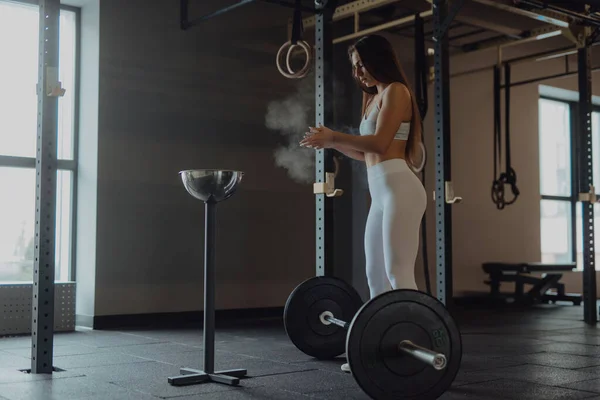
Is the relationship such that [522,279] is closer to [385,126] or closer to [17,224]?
[17,224]

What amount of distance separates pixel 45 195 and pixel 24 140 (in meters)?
2.19

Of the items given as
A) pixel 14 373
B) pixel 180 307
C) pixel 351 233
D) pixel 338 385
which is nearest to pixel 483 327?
pixel 351 233

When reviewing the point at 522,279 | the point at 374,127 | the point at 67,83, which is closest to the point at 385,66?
the point at 374,127

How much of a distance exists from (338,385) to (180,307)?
2888 millimetres

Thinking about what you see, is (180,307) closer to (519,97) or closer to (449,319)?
(449,319)

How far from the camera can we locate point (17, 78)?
17.8 feet

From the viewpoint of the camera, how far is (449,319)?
104 inches

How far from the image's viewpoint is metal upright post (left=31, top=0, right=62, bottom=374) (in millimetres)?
3318

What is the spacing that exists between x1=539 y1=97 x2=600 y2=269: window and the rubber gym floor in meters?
3.65

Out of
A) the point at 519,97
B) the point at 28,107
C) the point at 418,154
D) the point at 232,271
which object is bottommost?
the point at 232,271

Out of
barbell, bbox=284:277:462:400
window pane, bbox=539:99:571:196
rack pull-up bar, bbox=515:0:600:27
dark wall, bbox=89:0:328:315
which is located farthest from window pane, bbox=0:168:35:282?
window pane, bbox=539:99:571:196

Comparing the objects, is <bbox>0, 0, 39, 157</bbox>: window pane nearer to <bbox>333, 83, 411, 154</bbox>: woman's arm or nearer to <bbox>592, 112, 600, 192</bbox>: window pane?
<bbox>333, 83, 411, 154</bbox>: woman's arm

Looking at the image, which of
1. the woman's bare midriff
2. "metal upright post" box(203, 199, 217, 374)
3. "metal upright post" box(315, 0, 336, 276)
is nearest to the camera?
the woman's bare midriff

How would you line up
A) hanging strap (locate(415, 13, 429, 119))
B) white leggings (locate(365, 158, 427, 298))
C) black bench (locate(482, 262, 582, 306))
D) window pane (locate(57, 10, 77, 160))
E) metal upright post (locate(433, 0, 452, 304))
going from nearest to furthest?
1. white leggings (locate(365, 158, 427, 298))
2. metal upright post (locate(433, 0, 452, 304))
3. hanging strap (locate(415, 13, 429, 119))
4. window pane (locate(57, 10, 77, 160))
5. black bench (locate(482, 262, 582, 306))
